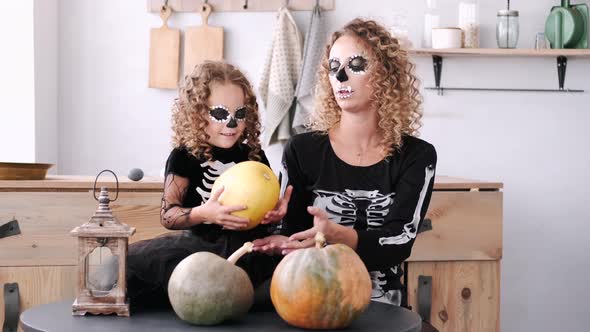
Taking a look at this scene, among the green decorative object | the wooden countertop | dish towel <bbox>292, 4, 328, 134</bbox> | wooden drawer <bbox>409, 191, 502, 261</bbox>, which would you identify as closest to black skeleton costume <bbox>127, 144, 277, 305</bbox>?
the wooden countertop

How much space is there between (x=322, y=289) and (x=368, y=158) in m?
0.61

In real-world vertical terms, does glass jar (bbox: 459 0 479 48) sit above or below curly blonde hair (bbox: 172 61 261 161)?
above

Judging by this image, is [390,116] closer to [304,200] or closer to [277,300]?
[304,200]

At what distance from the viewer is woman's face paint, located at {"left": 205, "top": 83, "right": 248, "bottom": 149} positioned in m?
1.68

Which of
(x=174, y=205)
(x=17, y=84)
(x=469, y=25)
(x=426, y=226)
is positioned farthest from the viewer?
(x=469, y=25)

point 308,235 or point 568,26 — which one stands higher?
point 568,26

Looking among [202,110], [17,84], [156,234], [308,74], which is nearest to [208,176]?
[202,110]

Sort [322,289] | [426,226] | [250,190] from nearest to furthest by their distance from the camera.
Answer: [322,289], [250,190], [426,226]

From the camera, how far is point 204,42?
3.14 metres

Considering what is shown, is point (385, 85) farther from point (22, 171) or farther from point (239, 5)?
point (239, 5)

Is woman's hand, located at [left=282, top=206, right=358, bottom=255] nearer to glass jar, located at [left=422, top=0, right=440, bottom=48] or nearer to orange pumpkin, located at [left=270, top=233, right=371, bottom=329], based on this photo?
orange pumpkin, located at [left=270, top=233, right=371, bottom=329]

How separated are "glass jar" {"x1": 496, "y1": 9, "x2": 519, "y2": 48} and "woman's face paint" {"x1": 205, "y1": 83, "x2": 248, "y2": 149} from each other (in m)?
1.65

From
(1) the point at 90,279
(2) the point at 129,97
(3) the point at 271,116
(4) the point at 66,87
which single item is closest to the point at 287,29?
(3) the point at 271,116

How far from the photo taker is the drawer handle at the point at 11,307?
239 cm
